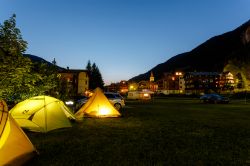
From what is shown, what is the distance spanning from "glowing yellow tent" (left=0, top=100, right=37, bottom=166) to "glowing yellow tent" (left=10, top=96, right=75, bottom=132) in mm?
5278

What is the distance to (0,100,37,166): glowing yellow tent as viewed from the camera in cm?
761

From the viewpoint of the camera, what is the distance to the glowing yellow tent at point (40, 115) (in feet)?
45.5

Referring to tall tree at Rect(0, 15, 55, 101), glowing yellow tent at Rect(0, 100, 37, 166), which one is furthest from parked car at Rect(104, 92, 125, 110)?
glowing yellow tent at Rect(0, 100, 37, 166)

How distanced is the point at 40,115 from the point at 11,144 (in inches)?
251

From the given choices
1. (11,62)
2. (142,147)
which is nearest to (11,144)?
(142,147)

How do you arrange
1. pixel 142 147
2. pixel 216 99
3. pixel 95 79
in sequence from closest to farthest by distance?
pixel 142 147
pixel 216 99
pixel 95 79

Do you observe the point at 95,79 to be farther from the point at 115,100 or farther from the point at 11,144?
the point at 11,144

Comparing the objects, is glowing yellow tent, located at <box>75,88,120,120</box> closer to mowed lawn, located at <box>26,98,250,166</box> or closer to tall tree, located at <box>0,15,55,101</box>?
tall tree, located at <box>0,15,55,101</box>

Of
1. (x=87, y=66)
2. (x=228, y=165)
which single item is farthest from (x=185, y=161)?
(x=87, y=66)

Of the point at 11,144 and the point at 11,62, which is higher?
the point at 11,62

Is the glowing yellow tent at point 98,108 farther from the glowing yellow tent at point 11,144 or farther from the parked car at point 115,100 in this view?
the glowing yellow tent at point 11,144

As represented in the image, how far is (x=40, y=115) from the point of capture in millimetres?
14273

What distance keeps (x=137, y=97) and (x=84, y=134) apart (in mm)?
55990

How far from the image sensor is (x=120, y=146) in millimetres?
10258
